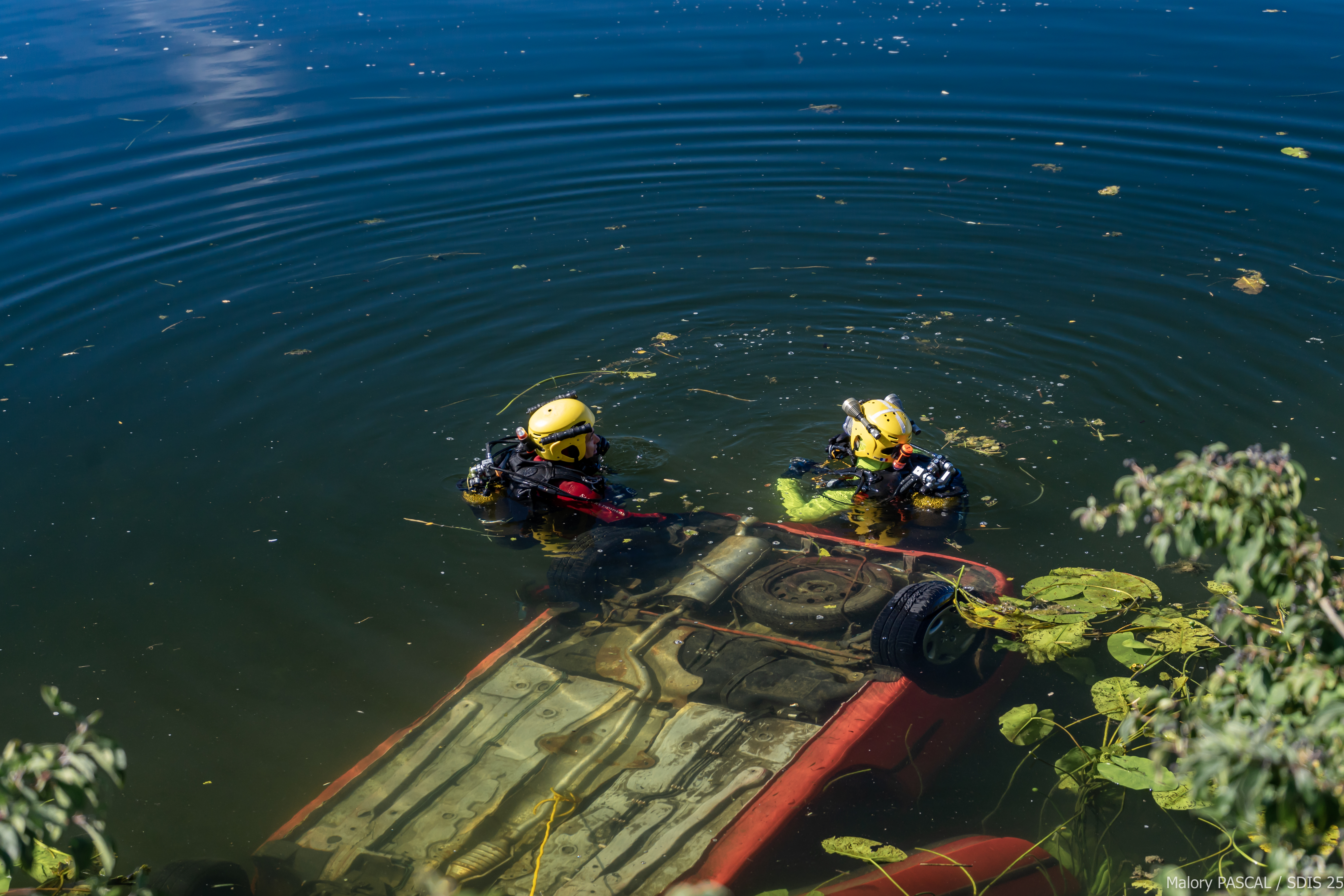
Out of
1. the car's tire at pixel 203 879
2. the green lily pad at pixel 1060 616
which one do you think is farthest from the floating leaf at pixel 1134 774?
the car's tire at pixel 203 879

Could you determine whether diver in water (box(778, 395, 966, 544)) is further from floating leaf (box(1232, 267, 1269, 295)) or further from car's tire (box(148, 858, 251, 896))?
floating leaf (box(1232, 267, 1269, 295))

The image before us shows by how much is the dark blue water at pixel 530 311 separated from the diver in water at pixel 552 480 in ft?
1.36

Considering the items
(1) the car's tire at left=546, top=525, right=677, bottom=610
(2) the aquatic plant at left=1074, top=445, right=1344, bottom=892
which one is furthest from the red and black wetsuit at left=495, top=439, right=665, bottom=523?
(2) the aquatic plant at left=1074, top=445, right=1344, bottom=892

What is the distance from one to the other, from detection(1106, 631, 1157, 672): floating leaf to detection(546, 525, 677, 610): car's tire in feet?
11.2

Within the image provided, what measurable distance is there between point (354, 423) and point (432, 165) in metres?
9.14

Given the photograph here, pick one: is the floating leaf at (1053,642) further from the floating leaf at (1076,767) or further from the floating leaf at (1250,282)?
the floating leaf at (1250,282)

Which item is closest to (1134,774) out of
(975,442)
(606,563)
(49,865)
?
(606,563)

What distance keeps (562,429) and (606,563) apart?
1.34 meters

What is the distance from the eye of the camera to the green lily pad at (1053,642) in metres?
7.01

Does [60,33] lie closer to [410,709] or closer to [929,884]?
[410,709]

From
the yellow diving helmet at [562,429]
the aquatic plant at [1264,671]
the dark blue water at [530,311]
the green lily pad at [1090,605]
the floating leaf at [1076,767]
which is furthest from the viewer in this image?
the yellow diving helmet at [562,429]

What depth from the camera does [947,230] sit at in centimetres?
1476

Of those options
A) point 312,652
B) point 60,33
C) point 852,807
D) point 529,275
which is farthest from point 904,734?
point 60,33

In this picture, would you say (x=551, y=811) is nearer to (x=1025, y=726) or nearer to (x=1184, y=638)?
(x=1025, y=726)
